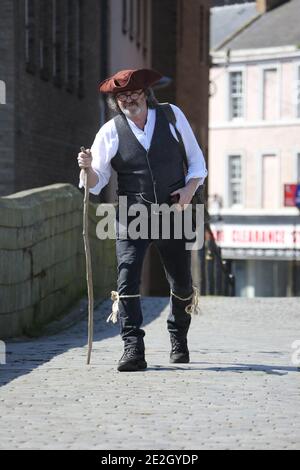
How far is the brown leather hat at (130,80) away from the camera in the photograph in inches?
359

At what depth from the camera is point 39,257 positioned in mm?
13492

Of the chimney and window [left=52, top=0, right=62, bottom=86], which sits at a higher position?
the chimney

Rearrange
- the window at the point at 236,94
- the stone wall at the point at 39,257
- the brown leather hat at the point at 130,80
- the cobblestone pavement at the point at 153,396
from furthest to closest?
the window at the point at 236,94 < the stone wall at the point at 39,257 < the brown leather hat at the point at 130,80 < the cobblestone pavement at the point at 153,396

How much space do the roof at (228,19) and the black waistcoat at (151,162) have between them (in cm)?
4710

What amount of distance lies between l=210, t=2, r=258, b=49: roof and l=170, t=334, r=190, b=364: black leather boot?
4694 centimetres

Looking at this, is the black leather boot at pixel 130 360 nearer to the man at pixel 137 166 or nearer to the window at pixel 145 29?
the man at pixel 137 166

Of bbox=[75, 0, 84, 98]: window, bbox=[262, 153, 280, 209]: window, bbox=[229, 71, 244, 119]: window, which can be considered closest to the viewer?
bbox=[75, 0, 84, 98]: window

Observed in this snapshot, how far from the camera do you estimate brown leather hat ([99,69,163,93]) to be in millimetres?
9125

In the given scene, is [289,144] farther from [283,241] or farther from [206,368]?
[206,368]

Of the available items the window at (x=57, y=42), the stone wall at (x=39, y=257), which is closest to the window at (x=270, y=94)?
the window at (x=57, y=42)

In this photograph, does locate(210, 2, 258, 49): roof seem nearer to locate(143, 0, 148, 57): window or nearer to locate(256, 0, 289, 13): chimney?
locate(256, 0, 289, 13): chimney

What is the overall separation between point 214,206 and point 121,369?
4467cm

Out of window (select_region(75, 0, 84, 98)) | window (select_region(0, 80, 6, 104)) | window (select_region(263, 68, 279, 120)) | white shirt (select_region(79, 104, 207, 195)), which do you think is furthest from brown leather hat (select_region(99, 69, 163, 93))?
window (select_region(263, 68, 279, 120))

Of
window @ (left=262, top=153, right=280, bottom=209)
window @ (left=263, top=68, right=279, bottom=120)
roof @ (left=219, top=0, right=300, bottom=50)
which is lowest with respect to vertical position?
window @ (left=262, top=153, right=280, bottom=209)
